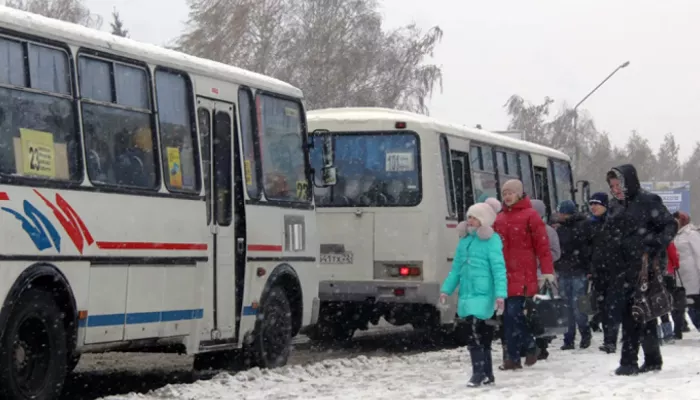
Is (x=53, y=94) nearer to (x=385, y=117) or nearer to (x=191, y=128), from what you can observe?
(x=191, y=128)

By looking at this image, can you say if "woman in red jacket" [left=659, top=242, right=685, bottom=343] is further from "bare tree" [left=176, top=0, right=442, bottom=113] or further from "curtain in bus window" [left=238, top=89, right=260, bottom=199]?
"bare tree" [left=176, top=0, right=442, bottom=113]

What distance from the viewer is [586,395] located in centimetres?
1084

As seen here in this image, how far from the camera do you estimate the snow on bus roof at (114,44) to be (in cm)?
1002

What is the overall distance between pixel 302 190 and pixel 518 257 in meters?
2.92

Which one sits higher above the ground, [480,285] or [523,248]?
[523,248]

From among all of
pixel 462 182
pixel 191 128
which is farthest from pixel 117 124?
pixel 462 182

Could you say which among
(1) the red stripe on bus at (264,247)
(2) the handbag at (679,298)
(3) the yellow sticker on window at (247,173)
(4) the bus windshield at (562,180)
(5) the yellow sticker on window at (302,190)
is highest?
(4) the bus windshield at (562,180)

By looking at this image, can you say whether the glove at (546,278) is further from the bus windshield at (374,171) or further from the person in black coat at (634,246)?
the bus windshield at (374,171)

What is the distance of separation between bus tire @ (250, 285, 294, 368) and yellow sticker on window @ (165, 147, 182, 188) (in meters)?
2.18

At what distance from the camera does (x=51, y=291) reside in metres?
10.3

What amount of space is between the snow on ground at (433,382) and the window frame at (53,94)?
1690 mm

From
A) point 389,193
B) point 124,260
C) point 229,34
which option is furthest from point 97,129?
point 229,34

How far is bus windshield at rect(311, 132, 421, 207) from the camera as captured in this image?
17797mm

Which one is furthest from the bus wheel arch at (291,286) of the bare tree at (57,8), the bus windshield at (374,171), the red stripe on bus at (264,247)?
the bare tree at (57,8)
